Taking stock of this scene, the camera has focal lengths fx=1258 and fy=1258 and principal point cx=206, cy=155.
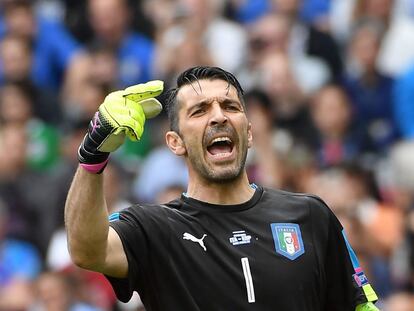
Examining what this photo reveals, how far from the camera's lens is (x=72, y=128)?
10750 millimetres

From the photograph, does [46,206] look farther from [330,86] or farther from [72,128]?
[330,86]

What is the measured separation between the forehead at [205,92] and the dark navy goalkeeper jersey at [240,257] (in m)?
A: 0.41

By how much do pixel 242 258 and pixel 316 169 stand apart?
15.5 feet

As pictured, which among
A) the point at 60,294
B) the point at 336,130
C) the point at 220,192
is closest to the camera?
the point at 220,192

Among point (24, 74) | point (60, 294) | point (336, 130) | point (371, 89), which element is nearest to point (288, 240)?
point (60, 294)

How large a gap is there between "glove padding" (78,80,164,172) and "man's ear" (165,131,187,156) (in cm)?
43

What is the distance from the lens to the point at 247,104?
391 inches

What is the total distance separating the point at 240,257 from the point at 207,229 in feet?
0.60

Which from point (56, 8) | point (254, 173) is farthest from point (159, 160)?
point (56, 8)

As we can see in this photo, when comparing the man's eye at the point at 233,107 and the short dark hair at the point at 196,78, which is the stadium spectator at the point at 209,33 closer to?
the short dark hair at the point at 196,78

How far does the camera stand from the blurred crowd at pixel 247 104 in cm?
916

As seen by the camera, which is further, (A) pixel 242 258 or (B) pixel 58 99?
(B) pixel 58 99

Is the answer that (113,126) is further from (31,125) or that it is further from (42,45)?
(42,45)

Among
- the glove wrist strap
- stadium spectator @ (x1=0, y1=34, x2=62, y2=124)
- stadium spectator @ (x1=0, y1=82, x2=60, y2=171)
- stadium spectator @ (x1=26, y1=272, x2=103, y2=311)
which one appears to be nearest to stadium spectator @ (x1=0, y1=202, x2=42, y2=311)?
stadium spectator @ (x1=26, y1=272, x2=103, y2=311)
